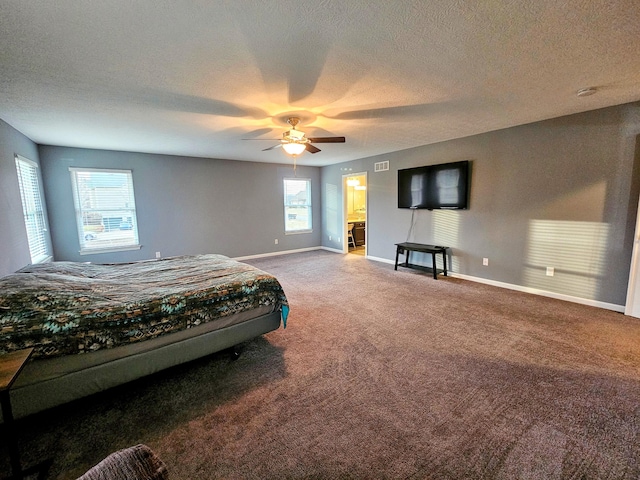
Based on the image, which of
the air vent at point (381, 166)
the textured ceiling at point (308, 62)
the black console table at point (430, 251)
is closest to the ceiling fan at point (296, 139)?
the textured ceiling at point (308, 62)

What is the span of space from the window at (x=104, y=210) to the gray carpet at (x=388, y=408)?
13.4 ft

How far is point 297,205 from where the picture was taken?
291 inches

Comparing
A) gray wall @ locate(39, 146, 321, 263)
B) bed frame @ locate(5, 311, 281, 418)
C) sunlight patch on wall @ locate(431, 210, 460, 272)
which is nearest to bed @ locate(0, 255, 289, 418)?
bed frame @ locate(5, 311, 281, 418)

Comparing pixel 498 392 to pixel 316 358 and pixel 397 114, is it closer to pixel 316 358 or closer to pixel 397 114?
pixel 316 358

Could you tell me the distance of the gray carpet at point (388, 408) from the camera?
141 centimetres

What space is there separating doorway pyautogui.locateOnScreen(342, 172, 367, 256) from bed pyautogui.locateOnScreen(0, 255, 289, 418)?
180 inches

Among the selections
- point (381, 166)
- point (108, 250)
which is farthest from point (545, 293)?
point (108, 250)

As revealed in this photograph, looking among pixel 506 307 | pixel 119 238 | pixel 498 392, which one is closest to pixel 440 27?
pixel 498 392

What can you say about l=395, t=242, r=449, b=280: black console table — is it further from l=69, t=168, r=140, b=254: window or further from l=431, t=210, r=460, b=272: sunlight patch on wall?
l=69, t=168, r=140, b=254: window

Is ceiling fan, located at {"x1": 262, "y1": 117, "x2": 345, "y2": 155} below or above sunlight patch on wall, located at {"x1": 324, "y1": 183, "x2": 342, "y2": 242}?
above

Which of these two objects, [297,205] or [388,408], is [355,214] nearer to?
[297,205]

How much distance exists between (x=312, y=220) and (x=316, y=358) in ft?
18.2

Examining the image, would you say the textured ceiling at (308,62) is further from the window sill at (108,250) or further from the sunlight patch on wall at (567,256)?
the window sill at (108,250)

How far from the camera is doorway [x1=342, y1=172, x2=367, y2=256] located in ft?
22.5
